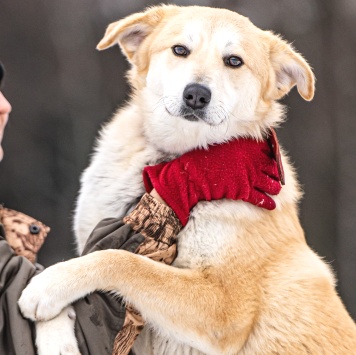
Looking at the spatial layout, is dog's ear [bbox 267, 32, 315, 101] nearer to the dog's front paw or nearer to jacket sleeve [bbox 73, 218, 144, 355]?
jacket sleeve [bbox 73, 218, 144, 355]

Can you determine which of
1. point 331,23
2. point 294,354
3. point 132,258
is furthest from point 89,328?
point 331,23

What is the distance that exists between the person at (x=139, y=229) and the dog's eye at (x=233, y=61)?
0.96ft

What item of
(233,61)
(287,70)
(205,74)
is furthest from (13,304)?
(287,70)

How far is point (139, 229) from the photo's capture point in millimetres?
1800

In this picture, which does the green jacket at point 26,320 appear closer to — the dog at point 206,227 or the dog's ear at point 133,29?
the dog at point 206,227

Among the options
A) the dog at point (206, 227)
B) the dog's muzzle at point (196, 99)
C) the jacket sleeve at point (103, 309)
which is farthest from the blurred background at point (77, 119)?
the jacket sleeve at point (103, 309)

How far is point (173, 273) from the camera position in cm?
189

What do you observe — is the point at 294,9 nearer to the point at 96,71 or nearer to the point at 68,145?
the point at 96,71

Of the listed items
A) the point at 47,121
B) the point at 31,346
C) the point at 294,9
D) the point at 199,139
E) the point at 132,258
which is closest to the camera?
the point at 31,346

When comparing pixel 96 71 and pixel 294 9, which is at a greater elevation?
pixel 294 9

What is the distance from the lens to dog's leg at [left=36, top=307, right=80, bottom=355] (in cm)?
160

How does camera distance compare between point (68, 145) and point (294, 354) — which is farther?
point (68, 145)

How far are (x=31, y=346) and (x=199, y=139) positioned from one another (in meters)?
0.94

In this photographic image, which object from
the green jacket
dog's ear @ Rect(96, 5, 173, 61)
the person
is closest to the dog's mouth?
the person
